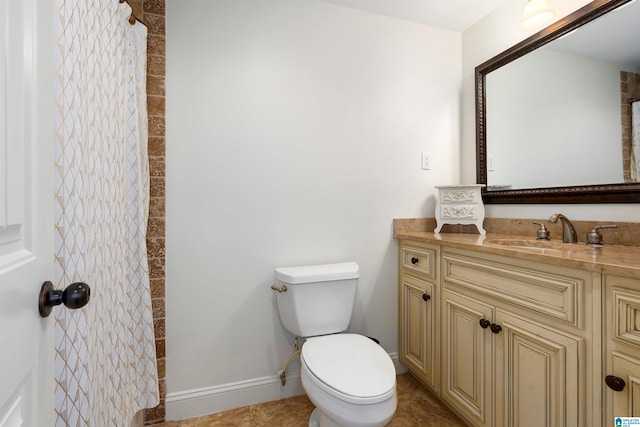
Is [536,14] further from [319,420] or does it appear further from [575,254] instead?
[319,420]

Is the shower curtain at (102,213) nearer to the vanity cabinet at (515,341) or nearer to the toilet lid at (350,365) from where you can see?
the toilet lid at (350,365)

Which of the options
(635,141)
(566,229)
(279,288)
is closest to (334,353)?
(279,288)

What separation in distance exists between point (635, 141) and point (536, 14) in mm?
759

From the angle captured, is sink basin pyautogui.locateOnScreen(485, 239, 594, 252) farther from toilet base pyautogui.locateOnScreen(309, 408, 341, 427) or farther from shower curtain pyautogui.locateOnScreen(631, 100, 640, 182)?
toilet base pyautogui.locateOnScreen(309, 408, 341, 427)

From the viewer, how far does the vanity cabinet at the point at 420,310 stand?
1.55 meters

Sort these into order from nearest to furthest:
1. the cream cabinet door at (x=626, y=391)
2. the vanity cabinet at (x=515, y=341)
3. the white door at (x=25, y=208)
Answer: the white door at (x=25, y=208), the cream cabinet door at (x=626, y=391), the vanity cabinet at (x=515, y=341)

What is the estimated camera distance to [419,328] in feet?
5.47

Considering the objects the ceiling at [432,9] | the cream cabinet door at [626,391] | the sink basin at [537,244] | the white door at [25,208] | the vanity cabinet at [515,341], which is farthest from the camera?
the ceiling at [432,9]

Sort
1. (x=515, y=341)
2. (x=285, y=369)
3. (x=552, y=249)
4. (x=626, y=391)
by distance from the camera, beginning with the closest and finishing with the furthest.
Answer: (x=626, y=391), (x=515, y=341), (x=552, y=249), (x=285, y=369)

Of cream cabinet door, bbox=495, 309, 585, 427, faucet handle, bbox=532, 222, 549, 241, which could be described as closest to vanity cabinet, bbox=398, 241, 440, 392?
cream cabinet door, bbox=495, 309, 585, 427

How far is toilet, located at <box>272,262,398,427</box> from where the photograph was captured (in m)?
1.01

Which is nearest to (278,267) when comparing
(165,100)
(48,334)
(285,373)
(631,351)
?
(285,373)

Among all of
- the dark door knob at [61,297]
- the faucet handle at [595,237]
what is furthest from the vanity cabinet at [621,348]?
the dark door knob at [61,297]

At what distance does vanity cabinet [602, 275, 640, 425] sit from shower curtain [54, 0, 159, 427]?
1.43 meters
